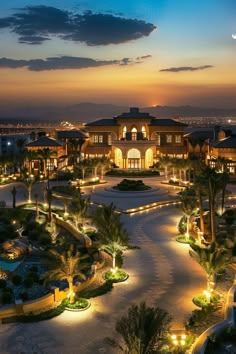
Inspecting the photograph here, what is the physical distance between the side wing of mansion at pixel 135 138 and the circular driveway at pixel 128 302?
34.4m

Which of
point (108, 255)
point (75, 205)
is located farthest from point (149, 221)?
point (108, 255)

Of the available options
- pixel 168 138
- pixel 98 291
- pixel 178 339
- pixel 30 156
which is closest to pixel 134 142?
pixel 168 138

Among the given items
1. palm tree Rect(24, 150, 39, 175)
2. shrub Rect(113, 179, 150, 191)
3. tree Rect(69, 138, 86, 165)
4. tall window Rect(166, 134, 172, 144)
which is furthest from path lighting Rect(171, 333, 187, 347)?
tall window Rect(166, 134, 172, 144)

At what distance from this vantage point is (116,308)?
650 inches

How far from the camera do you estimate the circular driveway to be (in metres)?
13.7

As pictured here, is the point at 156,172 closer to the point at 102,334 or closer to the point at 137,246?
the point at 137,246

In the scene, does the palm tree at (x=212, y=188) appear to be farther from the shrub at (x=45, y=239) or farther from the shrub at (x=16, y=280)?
the shrub at (x=16, y=280)

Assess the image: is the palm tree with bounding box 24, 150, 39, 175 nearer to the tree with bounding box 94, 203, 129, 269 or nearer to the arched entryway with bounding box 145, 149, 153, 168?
the arched entryway with bounding box 145, 149, 153, 168

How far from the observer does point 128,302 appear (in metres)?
17.1

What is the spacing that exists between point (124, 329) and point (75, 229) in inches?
659

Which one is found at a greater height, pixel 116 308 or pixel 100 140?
pixel 100 140

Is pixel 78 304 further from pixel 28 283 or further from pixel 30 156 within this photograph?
pixel 30 156

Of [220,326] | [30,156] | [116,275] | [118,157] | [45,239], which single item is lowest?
[220,326]

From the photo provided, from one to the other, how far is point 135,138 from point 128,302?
46354 millimetres
